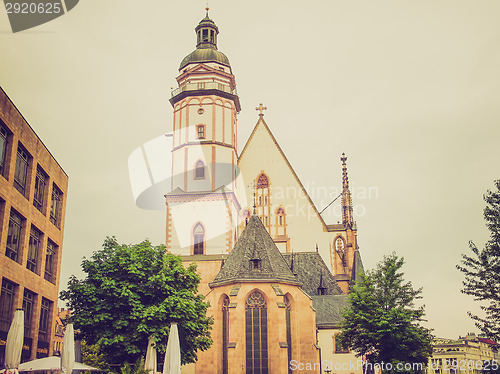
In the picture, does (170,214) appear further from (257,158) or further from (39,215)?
(39,215)

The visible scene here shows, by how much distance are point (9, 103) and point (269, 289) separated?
21.8 m

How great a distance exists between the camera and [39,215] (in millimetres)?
31328

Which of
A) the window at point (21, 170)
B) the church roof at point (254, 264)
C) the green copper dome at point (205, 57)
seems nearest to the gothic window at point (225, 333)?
the church roof at point (254, 264)

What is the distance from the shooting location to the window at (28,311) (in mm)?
29519

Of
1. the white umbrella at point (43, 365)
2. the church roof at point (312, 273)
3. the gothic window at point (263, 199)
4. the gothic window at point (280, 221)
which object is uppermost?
the gothic window at point (263, 199)

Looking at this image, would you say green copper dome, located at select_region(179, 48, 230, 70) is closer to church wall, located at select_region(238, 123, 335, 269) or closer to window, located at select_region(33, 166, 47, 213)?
church wall, located at select_region(238, 123, 335, 269)

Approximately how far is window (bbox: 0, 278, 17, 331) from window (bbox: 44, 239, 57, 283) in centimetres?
613

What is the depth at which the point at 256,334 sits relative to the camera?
131ft

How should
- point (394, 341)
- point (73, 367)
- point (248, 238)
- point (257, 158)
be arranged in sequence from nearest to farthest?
point (73, 367), point (394, 341), point (248, 238), point (257, 158)

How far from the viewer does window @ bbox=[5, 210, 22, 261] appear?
88.6 feet

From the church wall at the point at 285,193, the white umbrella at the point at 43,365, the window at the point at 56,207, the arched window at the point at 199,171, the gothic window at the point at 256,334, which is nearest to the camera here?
the white umbrella at the point at 43,365

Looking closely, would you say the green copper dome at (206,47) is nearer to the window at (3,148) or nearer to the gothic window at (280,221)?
the gothic window at (280,221)

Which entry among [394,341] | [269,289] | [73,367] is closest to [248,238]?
[269,289]

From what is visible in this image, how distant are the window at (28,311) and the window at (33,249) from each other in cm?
133
